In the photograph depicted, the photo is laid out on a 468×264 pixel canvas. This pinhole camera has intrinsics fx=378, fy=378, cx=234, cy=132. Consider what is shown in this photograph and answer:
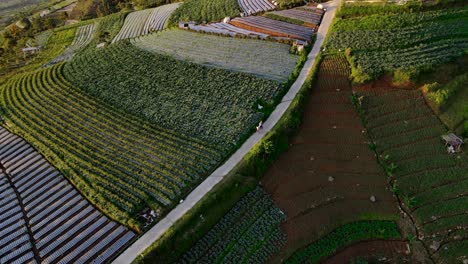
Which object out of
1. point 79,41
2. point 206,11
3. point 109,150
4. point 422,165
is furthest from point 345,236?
point 79,41

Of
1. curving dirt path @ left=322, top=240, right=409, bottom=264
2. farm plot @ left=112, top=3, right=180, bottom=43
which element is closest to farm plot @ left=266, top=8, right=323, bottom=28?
farm plot @ left=112, top=3, right=180, bottom=43

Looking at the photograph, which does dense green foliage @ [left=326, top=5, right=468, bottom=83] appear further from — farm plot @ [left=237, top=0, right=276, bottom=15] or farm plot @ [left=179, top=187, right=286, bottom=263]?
farm plot @ [left=179, top=187, right=286, bottom=263]

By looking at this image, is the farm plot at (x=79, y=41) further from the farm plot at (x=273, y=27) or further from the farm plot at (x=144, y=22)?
the farm plot at (x=273, y=27)

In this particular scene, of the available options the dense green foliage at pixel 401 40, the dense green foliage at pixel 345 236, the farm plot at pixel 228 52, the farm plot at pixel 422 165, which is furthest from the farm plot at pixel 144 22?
the dense green foliage at pixel 345 236

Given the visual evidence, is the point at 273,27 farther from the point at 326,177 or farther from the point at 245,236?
the point at 245,236

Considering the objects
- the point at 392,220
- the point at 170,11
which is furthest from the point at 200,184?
the point at 170,11

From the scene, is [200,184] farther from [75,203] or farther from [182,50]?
[182,50]
